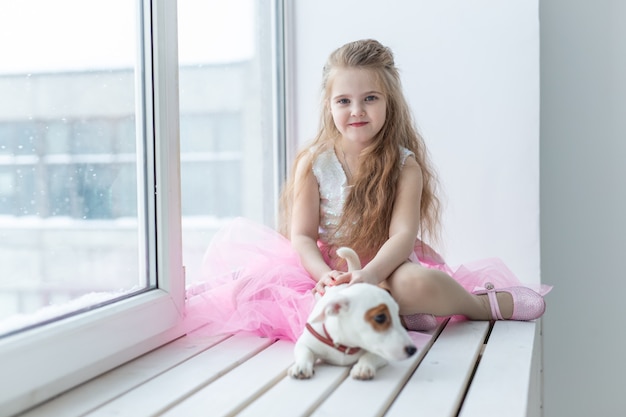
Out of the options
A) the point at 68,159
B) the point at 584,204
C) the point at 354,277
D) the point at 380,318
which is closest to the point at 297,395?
the point at 380,318

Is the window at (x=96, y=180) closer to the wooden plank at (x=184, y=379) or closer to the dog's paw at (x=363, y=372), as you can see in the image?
the wooden plank at (x=184, y=379)

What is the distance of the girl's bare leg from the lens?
1.25m

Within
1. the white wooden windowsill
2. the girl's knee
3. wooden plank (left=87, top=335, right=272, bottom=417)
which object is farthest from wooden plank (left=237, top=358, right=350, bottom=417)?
the girl's knee

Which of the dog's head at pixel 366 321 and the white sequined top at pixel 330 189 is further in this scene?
the white sequined top at pixel 330 189

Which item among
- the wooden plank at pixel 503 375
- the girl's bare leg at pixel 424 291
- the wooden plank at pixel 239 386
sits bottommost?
the wooden plank at pixel 239 386

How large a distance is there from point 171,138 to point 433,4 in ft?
2.92

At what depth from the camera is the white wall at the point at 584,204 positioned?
1.79 metres

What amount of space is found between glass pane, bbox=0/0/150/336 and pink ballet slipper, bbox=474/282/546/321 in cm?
68

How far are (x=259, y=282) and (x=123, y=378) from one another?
14.2 inches

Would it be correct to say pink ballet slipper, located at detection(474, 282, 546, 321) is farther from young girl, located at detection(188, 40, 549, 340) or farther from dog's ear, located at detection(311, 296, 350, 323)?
dog's ear, located at detection(311, 296, 350, 323)

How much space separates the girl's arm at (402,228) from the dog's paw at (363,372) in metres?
→ 0.20

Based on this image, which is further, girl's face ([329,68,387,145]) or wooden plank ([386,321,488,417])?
girl's face ([329,68,387,145])

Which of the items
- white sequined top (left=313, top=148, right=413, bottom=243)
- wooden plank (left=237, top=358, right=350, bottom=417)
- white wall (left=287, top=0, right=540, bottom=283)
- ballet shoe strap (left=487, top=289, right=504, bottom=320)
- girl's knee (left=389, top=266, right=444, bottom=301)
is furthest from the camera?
white wall (left=287, top=0, right=540, bottom=283)

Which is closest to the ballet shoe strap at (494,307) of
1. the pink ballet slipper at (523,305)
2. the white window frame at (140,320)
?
the pink ballet slipper at (523,305)
